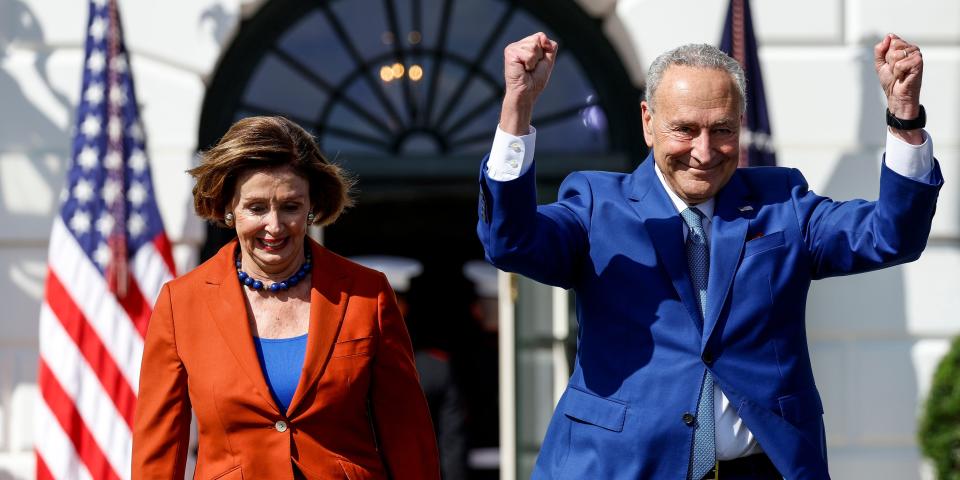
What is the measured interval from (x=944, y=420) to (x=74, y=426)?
3.65m

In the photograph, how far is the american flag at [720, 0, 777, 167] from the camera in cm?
590

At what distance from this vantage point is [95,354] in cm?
538

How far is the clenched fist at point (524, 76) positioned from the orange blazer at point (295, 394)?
79cm

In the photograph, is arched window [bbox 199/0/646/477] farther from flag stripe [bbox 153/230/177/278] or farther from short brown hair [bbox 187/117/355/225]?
short brown hair [bbox 187/117/355/225]


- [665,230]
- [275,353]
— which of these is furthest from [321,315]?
[665,230]

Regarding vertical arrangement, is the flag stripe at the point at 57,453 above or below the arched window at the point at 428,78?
below

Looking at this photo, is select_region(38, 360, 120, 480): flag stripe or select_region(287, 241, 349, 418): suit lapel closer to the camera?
select_region(287, 241, 349, 418): suit lapel

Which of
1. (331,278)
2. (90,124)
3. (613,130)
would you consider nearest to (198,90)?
(90,124)

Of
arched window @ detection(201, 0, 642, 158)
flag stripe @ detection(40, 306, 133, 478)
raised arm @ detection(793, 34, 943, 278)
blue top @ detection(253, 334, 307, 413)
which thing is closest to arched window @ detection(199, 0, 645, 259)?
arched window @ detection(201, 0, 642, 158)

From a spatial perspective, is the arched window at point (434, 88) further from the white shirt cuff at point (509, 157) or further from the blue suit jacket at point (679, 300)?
the white shirt cuff at point (509, 157)

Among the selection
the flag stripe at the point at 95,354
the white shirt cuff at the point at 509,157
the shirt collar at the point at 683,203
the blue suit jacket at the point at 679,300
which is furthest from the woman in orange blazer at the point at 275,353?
the flag stripe at the point at 95,354

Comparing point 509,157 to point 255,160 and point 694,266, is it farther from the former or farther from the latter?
point 255,160

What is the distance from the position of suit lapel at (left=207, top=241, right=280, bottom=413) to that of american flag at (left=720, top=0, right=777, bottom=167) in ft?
10.1

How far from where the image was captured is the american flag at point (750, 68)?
5.90 meters
